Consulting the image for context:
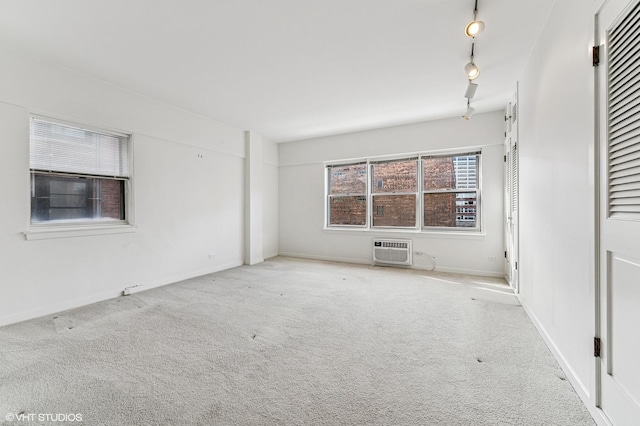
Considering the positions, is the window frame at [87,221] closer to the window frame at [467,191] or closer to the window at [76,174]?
the window at [76,174]

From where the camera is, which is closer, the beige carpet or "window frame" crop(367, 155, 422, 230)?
the beige carpet

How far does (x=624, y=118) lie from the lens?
1.27m

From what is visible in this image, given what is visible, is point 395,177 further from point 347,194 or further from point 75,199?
point 75,199

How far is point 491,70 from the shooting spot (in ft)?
10.3

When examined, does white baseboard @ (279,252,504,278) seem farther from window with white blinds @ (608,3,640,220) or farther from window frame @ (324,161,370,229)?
window with white blinds @ (608,3,640,220)

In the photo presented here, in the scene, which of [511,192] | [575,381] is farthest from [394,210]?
[575,381]

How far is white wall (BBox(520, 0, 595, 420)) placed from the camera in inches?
62.6

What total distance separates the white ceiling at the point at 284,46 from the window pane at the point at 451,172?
1.08m

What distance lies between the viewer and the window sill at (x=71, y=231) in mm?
2871

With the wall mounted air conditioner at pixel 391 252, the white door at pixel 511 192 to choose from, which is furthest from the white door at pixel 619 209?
the wall mounted air conditioner at pixel 391 252

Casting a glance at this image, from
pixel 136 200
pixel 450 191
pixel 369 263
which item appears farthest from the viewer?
pixel 369 263

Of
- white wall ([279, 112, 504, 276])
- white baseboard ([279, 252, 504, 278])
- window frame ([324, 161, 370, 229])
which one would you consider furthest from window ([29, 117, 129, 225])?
window frame ([324, 161, 370, 229])

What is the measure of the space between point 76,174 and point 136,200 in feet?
2.28

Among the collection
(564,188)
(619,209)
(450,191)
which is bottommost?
(619,209)
